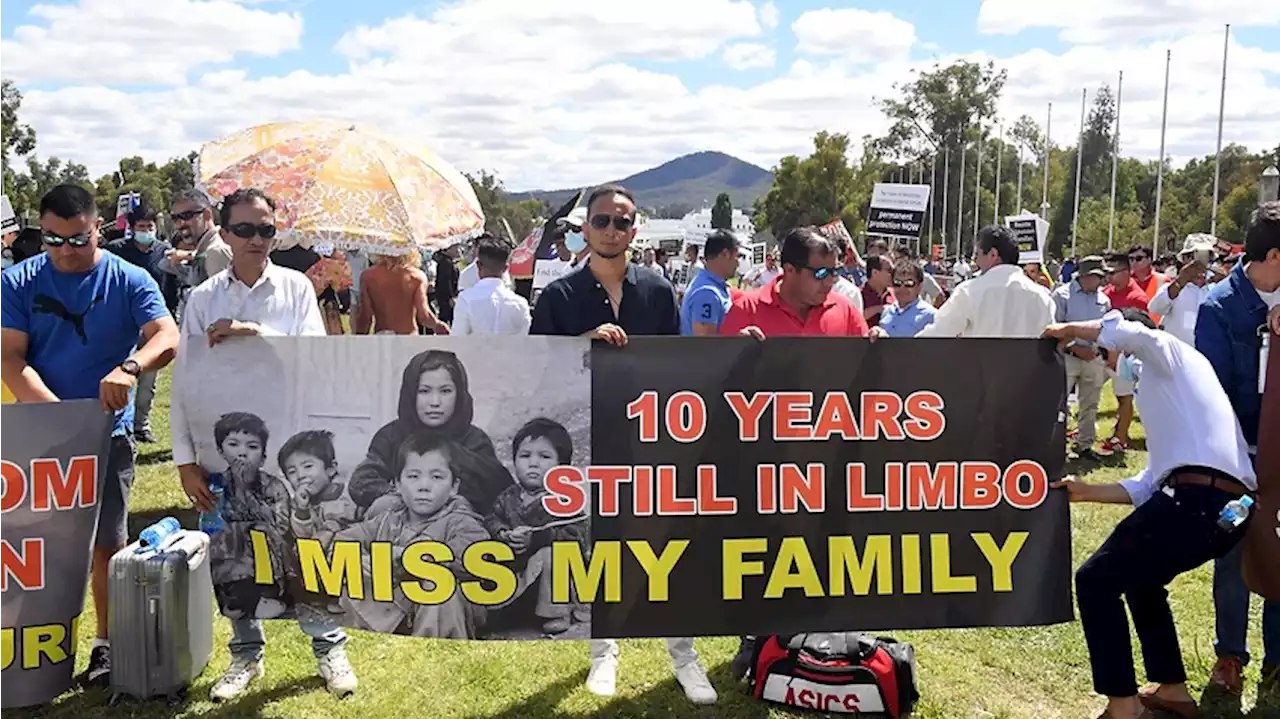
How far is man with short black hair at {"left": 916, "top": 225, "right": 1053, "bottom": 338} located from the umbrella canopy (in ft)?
11.9

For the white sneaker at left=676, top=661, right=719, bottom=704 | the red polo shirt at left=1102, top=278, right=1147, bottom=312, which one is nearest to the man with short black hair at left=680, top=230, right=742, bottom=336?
the white sneaker at left=676, top=661, right=719, bottom=704

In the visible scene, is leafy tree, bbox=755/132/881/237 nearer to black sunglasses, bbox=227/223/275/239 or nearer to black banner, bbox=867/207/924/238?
black banner, bbox=867/207/924/238

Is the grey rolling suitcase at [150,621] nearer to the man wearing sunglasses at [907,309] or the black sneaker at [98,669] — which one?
the black sneaker at [98,669]

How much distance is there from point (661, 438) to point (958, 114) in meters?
74.3

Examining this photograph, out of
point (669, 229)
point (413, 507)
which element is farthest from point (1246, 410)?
point (669, 229)

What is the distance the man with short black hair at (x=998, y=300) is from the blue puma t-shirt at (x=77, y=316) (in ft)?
16.6

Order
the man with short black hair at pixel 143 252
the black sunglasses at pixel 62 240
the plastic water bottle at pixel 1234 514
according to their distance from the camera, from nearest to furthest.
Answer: the plastic water bottle at pixel 1234 514 < the black sunglasses at pixel 62 240 < the man with short black hair at pixel 143 252

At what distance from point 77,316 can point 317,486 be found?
1233 mm

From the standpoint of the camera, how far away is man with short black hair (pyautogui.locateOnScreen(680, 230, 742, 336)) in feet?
20.8

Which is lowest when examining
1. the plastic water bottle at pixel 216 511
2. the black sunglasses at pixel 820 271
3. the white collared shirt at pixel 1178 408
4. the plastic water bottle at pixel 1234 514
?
the plastic water bottle at pixel 216 511

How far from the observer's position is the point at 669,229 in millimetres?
66562

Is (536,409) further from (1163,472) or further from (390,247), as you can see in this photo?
(390,247)

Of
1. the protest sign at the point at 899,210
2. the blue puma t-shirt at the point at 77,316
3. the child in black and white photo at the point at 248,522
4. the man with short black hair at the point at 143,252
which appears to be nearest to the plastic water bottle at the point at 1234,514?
the child in black and white photo at the point at 248,522

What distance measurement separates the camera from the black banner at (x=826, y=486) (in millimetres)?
3881
